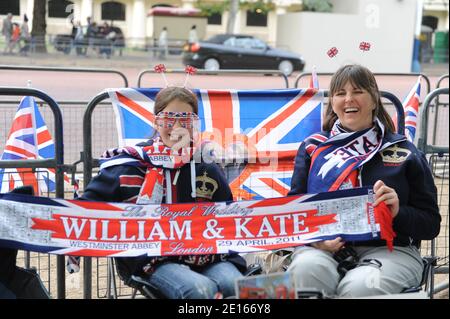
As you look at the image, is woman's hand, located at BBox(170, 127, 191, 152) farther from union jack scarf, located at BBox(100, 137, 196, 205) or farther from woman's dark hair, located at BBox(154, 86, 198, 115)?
woman's dark hair, located at BBox(154, 86, 198, 115)

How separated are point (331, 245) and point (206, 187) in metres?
0.77

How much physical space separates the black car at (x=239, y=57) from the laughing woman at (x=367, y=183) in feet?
76.6

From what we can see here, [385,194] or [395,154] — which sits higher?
[395,154]

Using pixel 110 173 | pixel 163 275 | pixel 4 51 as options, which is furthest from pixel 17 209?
pixel 4 51

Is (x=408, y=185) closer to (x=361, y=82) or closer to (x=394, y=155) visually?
(x=394, y=155)

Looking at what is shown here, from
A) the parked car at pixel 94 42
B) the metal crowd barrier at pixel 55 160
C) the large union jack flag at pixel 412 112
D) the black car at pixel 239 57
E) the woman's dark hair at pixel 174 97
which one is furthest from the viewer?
the black car at pixel 239 57

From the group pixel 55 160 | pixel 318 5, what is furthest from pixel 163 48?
pixel 55 160

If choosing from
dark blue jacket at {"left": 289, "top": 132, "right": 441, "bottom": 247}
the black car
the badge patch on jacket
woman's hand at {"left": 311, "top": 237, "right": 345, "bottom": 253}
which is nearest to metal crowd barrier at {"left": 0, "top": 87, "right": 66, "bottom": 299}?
woman's hand at {"left": 311, "top": 237, "right": 345, "bottom": 253}

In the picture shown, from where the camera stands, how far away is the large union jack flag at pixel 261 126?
189 inches

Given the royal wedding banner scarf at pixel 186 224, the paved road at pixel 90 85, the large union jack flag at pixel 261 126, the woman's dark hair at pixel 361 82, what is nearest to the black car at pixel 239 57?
the paved road at pixel 90 85

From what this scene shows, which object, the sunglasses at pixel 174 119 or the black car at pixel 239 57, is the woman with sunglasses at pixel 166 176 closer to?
the sunglasses at pixel 174 119

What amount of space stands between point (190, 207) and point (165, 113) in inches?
21.2

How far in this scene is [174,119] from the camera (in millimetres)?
3701
